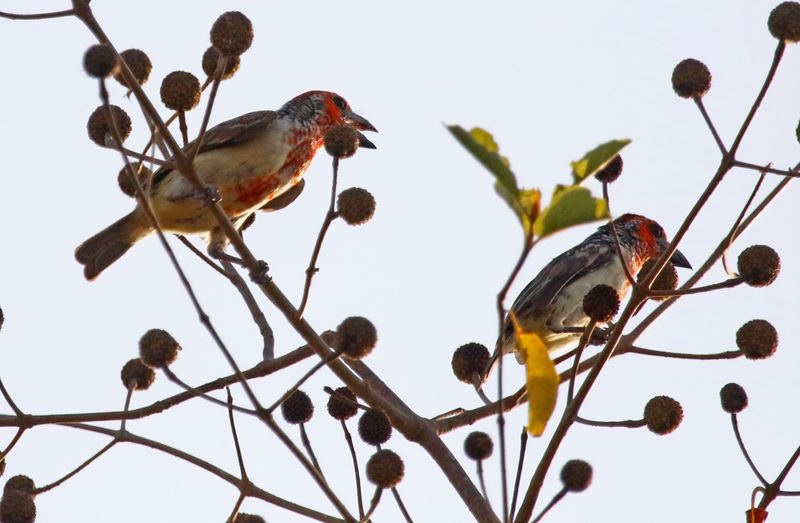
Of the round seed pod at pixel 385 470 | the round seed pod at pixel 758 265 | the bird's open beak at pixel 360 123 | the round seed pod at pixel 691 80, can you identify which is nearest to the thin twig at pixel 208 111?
the round seed pod at pixel 385 470

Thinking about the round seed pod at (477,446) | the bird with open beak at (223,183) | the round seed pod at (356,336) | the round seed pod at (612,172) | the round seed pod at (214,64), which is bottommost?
the round seed pod at (477,446)

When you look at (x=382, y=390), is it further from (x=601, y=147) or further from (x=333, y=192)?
(x=601, y=147)

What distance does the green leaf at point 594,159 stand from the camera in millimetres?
2500

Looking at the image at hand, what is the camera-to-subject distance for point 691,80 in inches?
166

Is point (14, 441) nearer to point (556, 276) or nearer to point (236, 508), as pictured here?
point (236, 508)

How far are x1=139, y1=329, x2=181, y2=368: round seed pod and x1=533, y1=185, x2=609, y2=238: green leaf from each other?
1981 millimetres

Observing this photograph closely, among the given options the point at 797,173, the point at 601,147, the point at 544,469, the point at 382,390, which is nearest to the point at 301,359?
the point at 382,390

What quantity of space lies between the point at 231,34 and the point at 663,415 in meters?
2.33

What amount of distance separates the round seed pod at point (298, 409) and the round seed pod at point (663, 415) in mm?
1395

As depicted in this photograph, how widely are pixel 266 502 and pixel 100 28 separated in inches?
72.9

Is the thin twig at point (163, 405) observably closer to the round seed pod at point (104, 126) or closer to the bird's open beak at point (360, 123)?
the round seed pod at point (104, 126)

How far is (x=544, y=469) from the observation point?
155 inches

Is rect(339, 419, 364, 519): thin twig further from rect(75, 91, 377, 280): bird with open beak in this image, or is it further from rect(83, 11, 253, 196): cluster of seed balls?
rect(75, 91, 377, 280): bird with open beak

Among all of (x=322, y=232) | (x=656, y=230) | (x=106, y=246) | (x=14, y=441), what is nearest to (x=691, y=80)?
(x=322, y=232)
